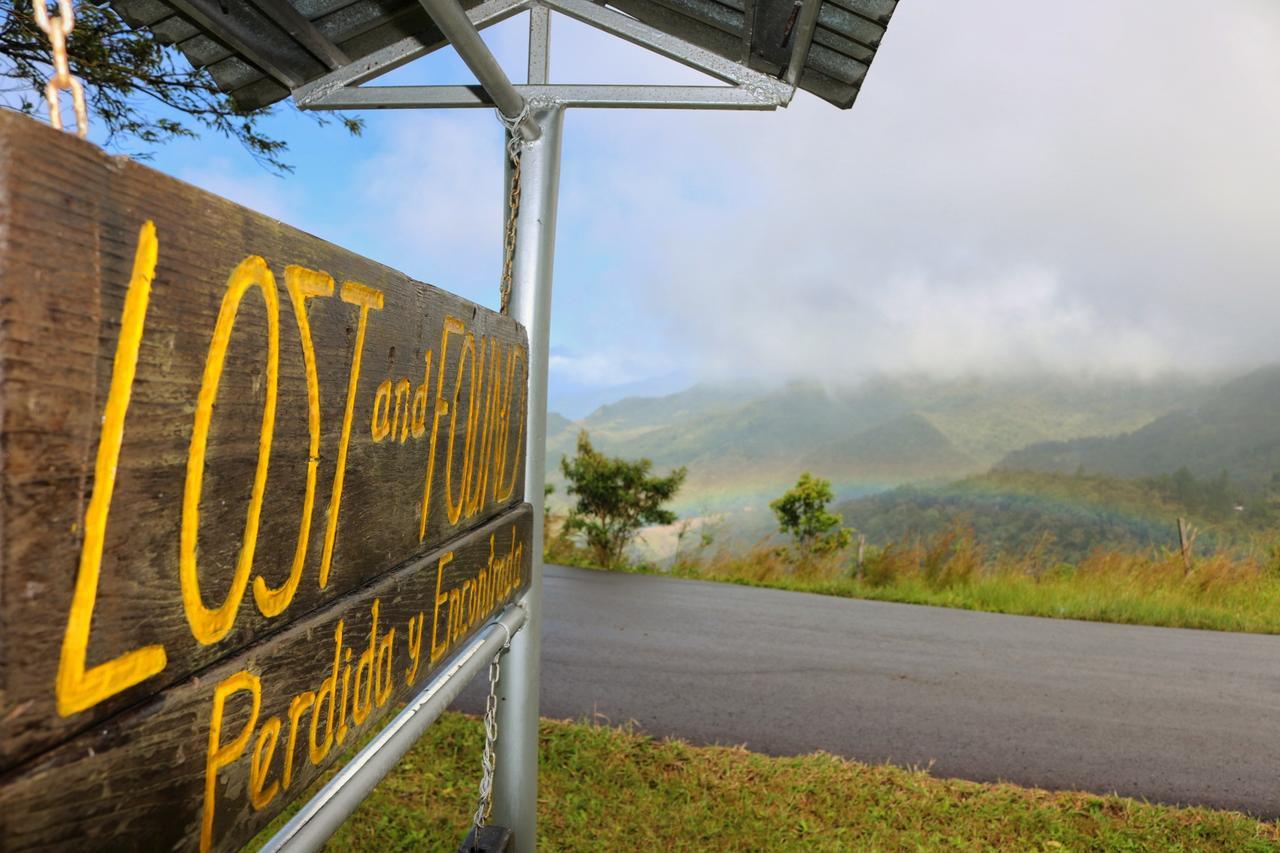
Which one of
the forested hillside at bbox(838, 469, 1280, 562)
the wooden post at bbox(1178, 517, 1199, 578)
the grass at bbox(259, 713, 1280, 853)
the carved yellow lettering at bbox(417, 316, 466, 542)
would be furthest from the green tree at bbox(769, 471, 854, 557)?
the forested hillside at bbox(838, 469, 1280, 562)

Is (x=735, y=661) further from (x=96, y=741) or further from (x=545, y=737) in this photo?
(x=96, y=741)

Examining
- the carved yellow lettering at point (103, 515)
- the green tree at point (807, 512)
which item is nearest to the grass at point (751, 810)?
the carved yellow lettering at point (103, 515)

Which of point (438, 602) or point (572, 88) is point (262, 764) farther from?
point (572, 88)

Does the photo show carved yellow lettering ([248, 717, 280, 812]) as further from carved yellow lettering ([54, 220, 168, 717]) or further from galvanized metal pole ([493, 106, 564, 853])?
galvanized metal pole ([493, 106, 564, 853])

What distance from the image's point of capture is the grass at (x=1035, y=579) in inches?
333

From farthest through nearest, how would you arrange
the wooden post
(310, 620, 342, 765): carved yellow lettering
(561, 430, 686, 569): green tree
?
(561, 430, 686, 569): green tree
the wooden post
(310, 620, 342, 765): carved yellow lettering

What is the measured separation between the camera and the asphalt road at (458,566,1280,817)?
15.1 feet

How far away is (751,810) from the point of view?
3807 millimetres

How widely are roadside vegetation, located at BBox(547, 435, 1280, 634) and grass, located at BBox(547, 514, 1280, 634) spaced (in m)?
0.01

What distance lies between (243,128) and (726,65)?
404 centimetres

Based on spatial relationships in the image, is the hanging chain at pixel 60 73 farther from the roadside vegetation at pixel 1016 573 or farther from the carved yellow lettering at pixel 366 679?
the roadside vegetation at pixel 1016 573

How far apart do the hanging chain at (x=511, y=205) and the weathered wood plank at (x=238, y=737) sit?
1036 mm

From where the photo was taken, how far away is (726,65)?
2.61 m

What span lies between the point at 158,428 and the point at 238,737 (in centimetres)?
35
